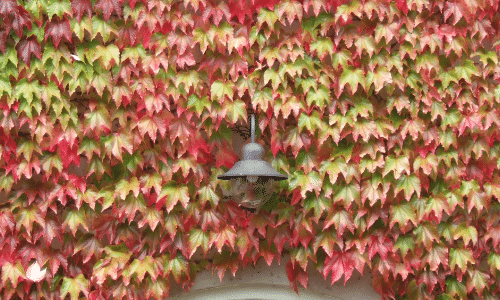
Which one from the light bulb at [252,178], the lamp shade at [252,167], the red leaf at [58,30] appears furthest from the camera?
the red leaf at [58,30]

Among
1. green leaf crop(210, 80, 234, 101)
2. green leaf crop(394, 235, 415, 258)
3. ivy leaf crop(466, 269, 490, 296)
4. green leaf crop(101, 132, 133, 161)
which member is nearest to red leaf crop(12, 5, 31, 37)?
green leaf crop(101, 132, 133, 161)

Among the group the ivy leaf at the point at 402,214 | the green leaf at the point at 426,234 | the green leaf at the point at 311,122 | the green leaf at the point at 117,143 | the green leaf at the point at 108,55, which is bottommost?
the green leaf at the point at 426,234

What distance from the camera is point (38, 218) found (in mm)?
2686

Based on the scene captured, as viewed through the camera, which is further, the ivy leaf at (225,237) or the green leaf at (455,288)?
the green leaf at (455,288)

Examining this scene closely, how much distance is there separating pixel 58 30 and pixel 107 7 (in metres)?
0.30

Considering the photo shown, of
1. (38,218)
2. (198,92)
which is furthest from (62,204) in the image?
(198,92)

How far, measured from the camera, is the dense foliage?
270 cm

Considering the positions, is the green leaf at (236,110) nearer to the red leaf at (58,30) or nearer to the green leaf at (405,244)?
the red leaf at (58,30)

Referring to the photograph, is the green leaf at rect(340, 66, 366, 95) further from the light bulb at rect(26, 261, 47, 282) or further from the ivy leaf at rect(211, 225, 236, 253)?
the light bulb at rect(26, 261, 47, 282)

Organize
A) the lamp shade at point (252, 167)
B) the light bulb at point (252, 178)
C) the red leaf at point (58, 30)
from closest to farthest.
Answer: the lamp shade at point (252, 167) → the light bulb at point (252, 178) → the red leaf at point (58, 30)

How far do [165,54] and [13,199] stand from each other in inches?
46.4

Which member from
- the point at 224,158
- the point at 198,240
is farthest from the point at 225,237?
the point at 224,158

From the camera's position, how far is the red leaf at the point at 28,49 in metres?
2.68

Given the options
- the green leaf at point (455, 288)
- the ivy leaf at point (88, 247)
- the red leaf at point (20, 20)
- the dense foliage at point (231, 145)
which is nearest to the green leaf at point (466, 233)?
the dense foliage at point (231, 145)
